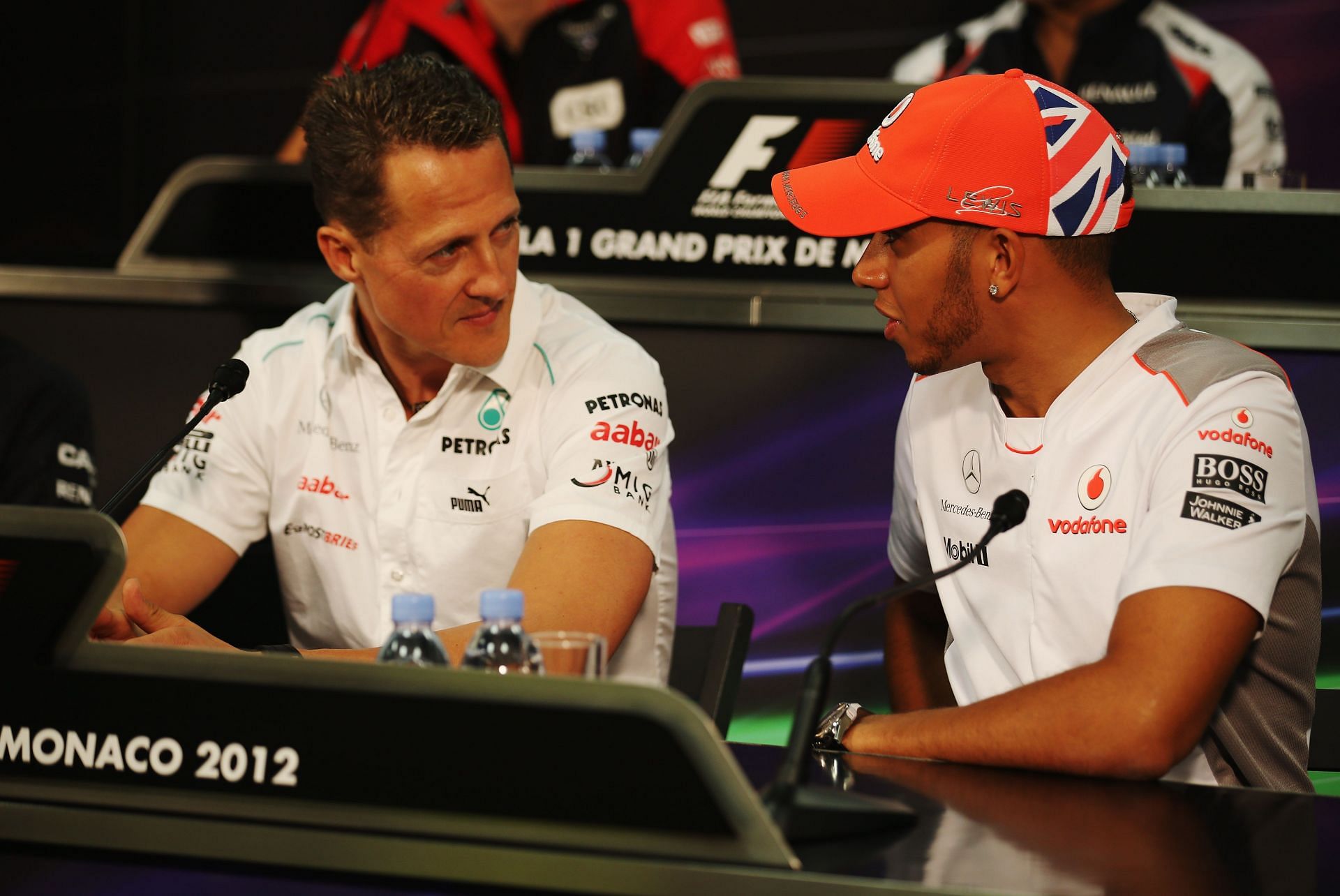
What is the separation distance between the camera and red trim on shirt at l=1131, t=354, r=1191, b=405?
164 cm

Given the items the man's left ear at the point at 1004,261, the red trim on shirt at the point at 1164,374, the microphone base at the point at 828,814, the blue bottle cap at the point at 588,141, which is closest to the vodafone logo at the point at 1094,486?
the red trim on shirt at the point at 1164,374

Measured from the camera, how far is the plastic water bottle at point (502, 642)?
4.08 ft

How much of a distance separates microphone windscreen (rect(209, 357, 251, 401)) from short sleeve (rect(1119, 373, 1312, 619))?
1.03 meters

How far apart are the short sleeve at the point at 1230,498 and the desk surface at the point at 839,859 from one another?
0.97ft

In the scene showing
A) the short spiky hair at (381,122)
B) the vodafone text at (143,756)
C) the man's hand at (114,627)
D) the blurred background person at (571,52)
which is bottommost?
the vodafone text at (143,756)

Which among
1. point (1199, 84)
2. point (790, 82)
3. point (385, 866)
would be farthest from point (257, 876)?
point (1199, 84)

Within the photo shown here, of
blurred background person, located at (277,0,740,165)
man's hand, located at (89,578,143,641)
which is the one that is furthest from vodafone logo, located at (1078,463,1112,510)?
blurred background person, located at (277,0,740,165)

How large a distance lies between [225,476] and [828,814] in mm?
1334

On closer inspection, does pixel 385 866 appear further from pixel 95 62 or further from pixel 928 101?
pixel 95 62

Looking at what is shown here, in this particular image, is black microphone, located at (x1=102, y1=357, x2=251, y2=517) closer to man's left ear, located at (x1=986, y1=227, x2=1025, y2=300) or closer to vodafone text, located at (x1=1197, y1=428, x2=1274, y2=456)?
man's left ear, located at (x1=986, y1=227, x2=1025, y2=300)

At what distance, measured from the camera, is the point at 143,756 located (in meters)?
1.14

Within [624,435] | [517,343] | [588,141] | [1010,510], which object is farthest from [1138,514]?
[588,141]

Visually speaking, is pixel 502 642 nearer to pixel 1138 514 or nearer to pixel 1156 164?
pixel 1138 514

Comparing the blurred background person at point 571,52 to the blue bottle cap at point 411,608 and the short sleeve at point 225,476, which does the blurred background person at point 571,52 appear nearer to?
the short sleeve at point 225,476
